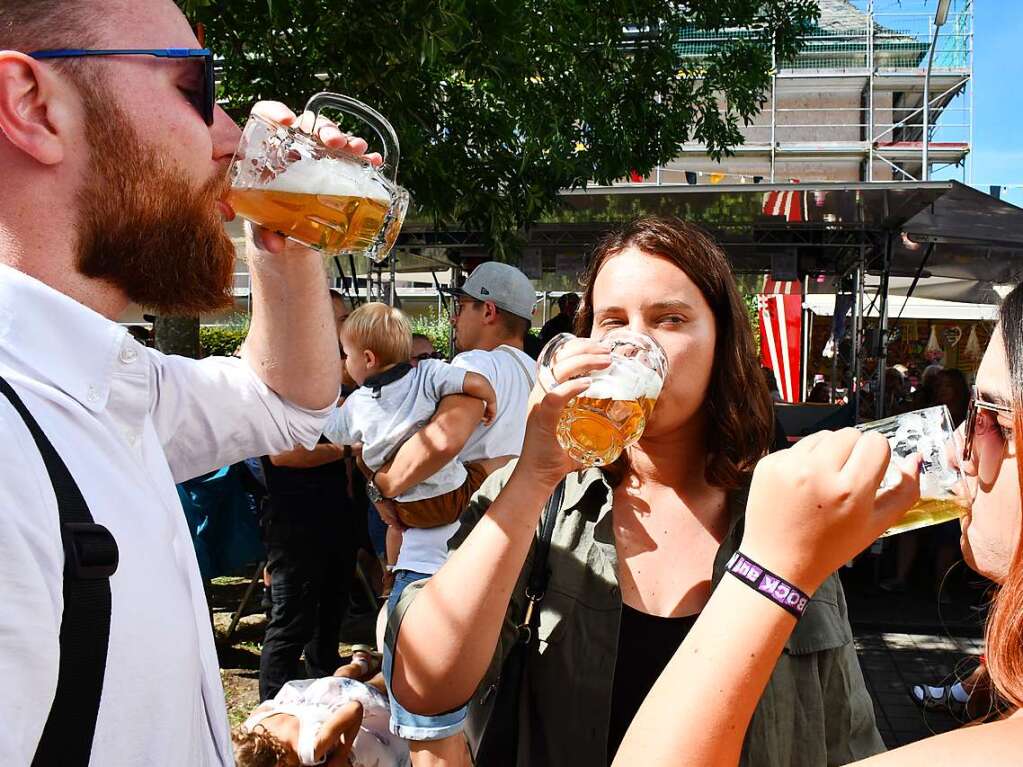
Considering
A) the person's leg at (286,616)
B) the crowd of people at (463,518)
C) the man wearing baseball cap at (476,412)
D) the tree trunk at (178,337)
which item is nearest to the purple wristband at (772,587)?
the crowd of people at (463,518)

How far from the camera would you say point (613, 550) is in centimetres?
159

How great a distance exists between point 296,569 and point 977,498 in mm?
3540

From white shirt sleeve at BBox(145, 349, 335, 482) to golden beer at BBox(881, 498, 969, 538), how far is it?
3.62ft

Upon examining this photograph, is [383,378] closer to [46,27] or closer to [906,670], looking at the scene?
[46,27]

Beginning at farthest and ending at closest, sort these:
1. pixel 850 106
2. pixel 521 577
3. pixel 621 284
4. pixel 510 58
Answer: pixel 850 106, pixel 510 58, pixel 621 284, pixel 521 577

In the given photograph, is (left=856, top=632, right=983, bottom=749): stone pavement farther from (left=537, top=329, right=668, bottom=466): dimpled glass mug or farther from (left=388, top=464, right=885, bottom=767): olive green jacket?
(left=537, top=329, right=668, bottom=466): dimpled glass mug

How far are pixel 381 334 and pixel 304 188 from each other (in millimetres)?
2448

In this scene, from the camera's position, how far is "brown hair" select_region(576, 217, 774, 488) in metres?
1.72

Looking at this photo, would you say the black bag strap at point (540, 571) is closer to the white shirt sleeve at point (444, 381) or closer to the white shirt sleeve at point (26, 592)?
the white shirt sleeve at point (26, 592)

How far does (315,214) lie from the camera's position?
4.69 feet

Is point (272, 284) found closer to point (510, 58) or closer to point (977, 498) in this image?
point (977, 498)

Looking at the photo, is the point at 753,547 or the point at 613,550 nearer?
the point at 753,547

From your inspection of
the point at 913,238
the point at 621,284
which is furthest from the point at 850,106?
the point at 621,284

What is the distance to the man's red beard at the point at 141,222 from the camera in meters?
1.11
